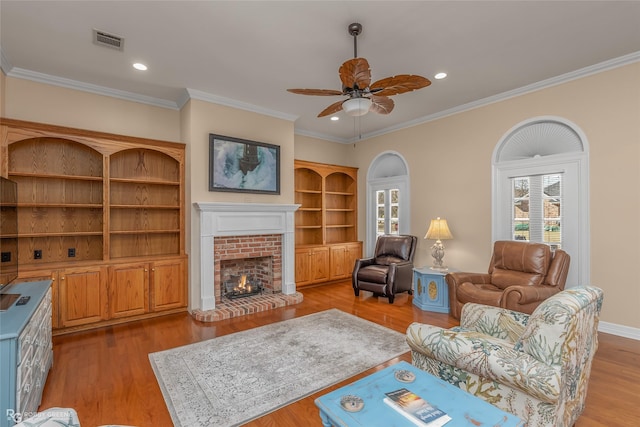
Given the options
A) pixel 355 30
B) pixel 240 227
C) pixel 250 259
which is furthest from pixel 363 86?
pixel 250 259

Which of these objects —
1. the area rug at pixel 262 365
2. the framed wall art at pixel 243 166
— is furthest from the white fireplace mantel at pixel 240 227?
the area rug at pixel 262 365

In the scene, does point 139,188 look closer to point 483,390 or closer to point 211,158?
point 211,158

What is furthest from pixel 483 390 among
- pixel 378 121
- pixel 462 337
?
pixel 378 121

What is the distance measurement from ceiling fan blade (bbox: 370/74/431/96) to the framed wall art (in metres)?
2.51

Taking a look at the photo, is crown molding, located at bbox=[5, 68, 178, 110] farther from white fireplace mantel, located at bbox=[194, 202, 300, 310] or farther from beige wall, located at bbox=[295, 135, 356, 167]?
beige wall, located at bbox=[295, 135, 356, 167]

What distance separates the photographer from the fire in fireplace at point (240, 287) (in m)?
4.80

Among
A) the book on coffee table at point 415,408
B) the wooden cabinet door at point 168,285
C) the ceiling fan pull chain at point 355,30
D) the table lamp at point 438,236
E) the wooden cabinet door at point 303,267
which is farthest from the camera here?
the wooden cabinet door at point 303,267

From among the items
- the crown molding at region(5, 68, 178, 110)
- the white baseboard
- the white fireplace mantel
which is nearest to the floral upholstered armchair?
the white baseboard

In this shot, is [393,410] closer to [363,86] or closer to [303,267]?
[363,86]

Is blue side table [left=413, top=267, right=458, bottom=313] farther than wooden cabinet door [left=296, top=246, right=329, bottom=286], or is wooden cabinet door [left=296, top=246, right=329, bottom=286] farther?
wooden cabinet door [left=296, top=246, right=329, bottom=286]

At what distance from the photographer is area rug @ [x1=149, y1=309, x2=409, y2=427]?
7.12 ft

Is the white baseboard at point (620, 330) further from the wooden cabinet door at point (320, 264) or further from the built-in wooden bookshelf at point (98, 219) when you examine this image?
the built-in wooden bookshelf at point (98, 219)

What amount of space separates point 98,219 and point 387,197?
4.90 m

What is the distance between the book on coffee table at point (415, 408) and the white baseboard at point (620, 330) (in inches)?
137
